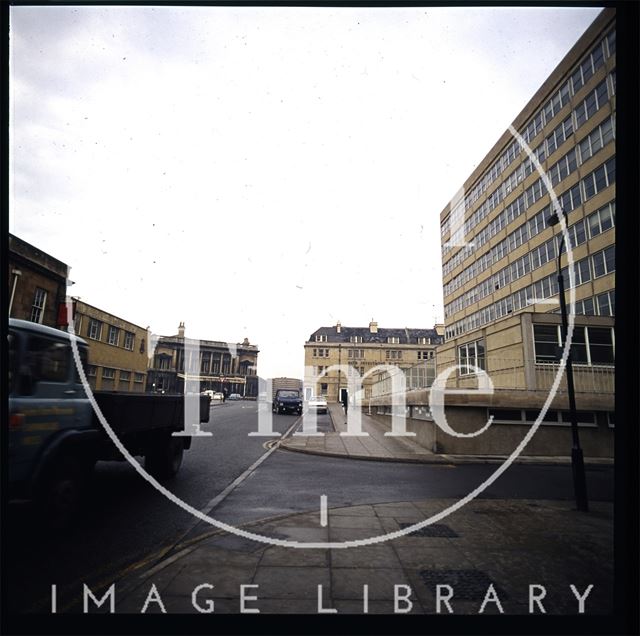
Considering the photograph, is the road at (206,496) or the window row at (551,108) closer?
the road at (206,496)

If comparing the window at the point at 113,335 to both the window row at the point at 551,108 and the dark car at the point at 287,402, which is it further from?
the window row at the point at 551,108

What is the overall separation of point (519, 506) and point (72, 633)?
23.8ft

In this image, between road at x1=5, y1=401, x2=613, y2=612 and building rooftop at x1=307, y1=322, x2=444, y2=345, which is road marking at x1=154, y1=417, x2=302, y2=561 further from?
building rooftop at x1=307, y1=322, x2=444, y2=345

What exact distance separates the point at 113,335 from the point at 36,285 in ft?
38.9

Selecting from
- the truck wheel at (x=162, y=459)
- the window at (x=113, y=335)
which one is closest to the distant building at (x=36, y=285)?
the window at (x=113, y=335)

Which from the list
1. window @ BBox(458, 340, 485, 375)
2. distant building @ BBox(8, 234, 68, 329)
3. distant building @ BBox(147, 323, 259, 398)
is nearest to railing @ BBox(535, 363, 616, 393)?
window @ BBox(458, 340, 485, 375)

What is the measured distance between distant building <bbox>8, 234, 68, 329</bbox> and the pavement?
28.3 m

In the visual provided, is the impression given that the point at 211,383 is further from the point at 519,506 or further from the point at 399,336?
the point at 519,506

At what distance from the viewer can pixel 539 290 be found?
121 ft

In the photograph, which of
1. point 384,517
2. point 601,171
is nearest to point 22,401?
point 384,517

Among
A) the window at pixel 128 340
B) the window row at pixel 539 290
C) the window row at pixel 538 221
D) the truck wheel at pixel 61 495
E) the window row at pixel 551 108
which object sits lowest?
the truck wheel at pixel 61 495

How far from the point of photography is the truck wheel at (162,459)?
9078 millimetres

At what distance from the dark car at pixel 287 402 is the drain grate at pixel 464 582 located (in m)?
31.6

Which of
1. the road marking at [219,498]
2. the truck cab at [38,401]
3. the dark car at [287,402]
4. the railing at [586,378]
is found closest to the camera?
the truck cab at [38,401]
